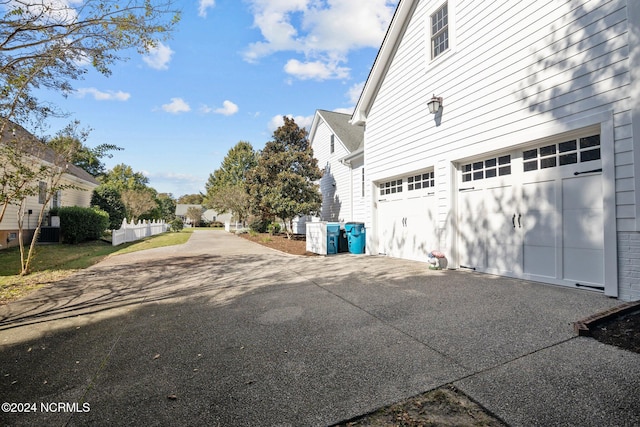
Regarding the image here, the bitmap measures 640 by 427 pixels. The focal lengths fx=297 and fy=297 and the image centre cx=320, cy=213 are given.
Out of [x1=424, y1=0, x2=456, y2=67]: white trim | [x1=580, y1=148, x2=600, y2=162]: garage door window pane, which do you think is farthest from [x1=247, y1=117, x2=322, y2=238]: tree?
[x1=580, y1=148, x2=600, y2=162]: garage door window pane

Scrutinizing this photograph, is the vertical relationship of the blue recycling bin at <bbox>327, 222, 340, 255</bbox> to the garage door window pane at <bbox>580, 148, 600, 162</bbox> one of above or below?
below

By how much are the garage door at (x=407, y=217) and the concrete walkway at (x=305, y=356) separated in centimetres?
273

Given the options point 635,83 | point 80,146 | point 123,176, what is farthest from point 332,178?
point 123,176

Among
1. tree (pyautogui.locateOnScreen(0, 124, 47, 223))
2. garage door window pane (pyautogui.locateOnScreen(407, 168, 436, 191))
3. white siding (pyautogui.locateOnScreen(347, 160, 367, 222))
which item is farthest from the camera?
white siding (pyautogui.locateOnScreen(347, 160, 367, 222))

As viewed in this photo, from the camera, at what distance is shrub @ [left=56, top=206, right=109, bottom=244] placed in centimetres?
1445

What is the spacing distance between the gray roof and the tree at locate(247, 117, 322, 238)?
1.88m

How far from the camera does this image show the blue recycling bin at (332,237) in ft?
35.8

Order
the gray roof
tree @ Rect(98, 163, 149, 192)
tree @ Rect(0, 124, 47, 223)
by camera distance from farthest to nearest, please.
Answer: tree @ Rect(98, 163, 149, 192), the gray roof, tree @ Rect(0, 124, 47, 223)

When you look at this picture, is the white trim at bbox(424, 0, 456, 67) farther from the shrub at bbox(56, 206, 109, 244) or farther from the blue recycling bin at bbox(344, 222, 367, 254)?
the shrub at bbox(56, 206, 109, 244)

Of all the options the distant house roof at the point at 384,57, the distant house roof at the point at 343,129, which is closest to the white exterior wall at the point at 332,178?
the distant house roof at the point at 343,129

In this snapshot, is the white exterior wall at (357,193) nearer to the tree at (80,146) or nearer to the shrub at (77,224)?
the tree at (80,146)

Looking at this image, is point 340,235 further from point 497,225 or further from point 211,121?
point 211,121

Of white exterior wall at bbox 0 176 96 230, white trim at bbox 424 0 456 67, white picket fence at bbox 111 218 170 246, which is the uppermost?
white trim at bbox 424 0 456 67

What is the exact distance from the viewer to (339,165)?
643 inches
